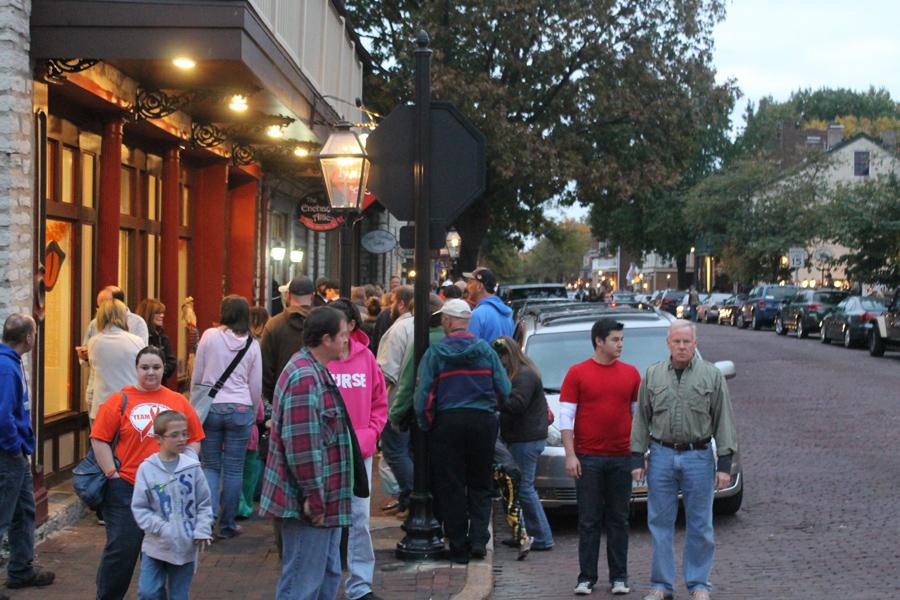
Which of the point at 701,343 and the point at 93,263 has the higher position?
the point at 93,263

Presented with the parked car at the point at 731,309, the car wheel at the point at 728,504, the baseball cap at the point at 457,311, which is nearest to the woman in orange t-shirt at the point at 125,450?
the baseball cap at the point at 457,311

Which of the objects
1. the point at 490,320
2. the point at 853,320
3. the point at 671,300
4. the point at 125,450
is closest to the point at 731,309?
the point at 671,300

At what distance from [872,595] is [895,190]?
93.9 ft

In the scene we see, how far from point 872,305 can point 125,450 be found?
27.9 m

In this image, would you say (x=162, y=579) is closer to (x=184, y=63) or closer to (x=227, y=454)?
(x=227, y=454)

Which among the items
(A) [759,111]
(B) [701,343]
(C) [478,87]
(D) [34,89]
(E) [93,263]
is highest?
(A) [759,111]

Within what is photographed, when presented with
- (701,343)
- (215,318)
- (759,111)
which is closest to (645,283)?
(759,111)

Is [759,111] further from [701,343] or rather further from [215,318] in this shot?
[215,318]

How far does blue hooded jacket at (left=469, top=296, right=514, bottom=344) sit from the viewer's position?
1041 cm

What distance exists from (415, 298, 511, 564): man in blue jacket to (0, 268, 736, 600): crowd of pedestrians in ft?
0.03

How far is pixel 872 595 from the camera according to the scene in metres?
7.24

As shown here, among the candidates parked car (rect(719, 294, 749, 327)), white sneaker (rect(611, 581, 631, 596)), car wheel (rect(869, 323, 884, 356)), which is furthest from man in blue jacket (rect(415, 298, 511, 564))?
parked car (rect(719, 294, 749, 327))

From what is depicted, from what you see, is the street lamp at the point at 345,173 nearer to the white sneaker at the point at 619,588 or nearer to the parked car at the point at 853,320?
the white sneaker at the point at 619,588

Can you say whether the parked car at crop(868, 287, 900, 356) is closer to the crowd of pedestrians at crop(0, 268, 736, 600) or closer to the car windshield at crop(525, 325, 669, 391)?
the car windshield at crop(525, 325, 669, 391)
